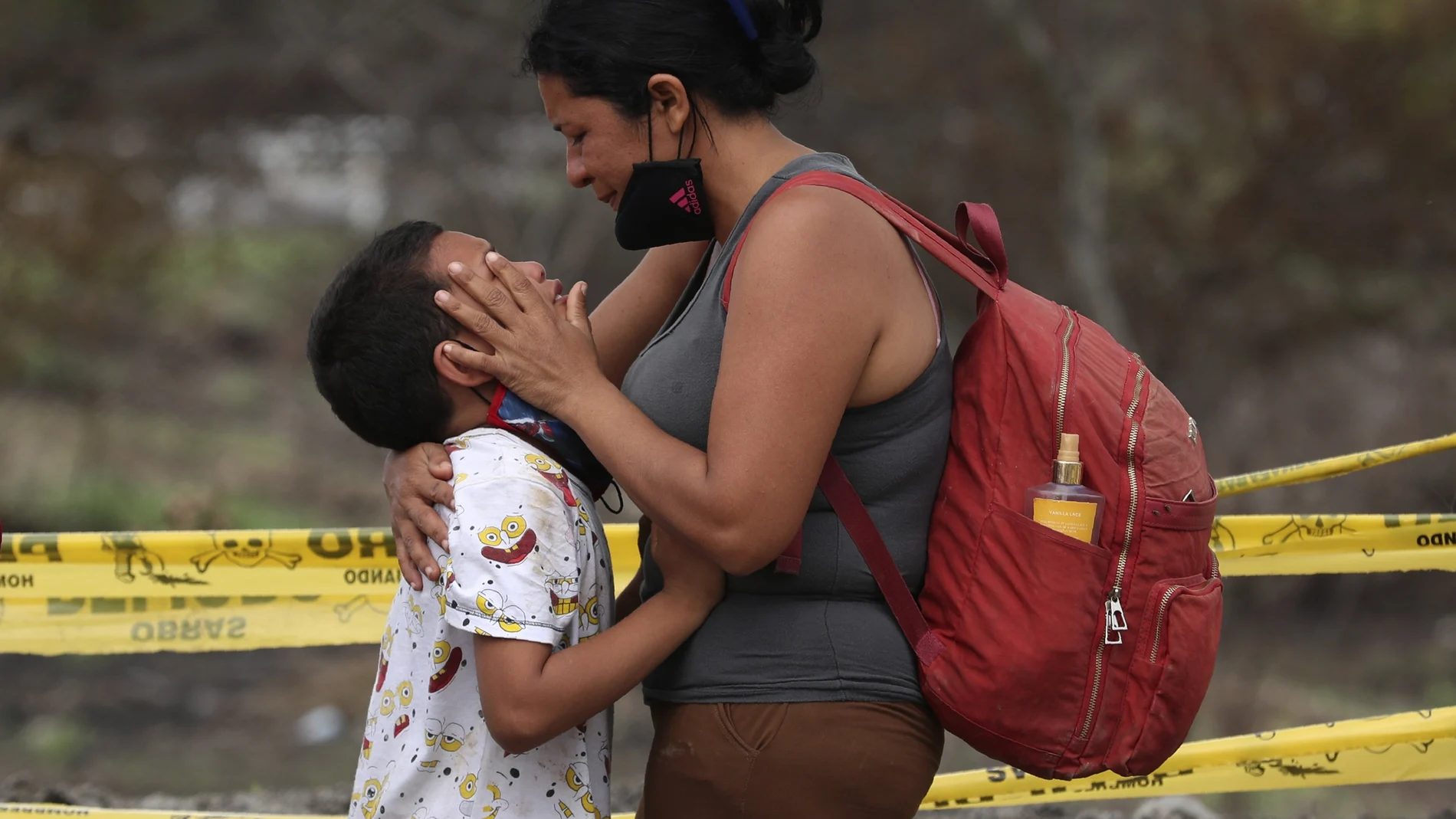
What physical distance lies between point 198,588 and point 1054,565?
2360 mm

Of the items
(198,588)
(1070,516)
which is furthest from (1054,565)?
(198,588)

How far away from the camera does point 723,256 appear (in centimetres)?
177

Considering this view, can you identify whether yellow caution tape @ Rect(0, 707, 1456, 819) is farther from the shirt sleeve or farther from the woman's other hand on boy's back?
the shirt sleeve

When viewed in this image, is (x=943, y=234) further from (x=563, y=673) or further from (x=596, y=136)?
(x=563, y=673)

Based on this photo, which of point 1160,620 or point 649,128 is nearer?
point 1160,620

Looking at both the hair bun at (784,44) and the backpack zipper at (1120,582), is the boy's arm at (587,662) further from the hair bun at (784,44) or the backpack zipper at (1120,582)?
the hair bun at (784,44)

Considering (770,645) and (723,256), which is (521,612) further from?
(723,256)

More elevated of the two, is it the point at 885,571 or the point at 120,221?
the point at 885,571

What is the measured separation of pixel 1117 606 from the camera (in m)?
1.66

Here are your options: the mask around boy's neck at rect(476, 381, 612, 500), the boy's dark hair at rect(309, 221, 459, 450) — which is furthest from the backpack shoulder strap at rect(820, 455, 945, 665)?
the boy's dark hair at rect(309, 221, 459, 450)

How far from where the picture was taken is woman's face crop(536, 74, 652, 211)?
181 cm

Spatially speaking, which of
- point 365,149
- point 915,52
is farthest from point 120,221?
point 915,52

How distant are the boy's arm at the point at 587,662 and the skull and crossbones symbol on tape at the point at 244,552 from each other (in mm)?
1698

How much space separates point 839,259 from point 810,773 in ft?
2.17
